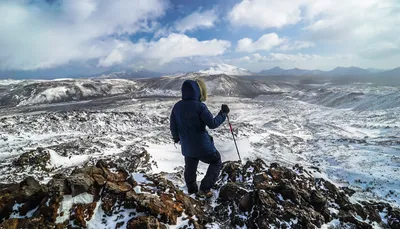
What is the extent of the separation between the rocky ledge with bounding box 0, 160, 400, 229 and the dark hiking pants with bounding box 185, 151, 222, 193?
0.30 metres

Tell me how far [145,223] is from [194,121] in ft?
7.07

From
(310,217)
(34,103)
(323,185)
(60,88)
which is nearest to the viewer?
(310,217)

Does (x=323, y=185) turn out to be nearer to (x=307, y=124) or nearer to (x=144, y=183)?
(x=144, y=183)

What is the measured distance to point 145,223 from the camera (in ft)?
13.5

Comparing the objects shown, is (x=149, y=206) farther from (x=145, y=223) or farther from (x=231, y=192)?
(x=231, y=192)

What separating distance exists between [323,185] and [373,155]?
11.5 m

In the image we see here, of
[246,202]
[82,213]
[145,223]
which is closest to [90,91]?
[82,213]

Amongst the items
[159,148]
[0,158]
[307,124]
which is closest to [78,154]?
[0,158]

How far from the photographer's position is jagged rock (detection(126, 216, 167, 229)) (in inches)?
162

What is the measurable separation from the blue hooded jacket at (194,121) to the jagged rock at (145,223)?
5.04 feet

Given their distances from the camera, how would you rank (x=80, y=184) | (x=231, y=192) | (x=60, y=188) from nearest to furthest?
1. (x=60, y=188)
2. (x=80, y=184)
3. (x=231, y=192)

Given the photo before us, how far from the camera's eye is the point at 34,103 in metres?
62.1

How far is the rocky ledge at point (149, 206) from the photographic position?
429 cm

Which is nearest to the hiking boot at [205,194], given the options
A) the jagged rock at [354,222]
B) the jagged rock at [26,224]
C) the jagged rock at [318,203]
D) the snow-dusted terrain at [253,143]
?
the jagged rock at [318,203]
